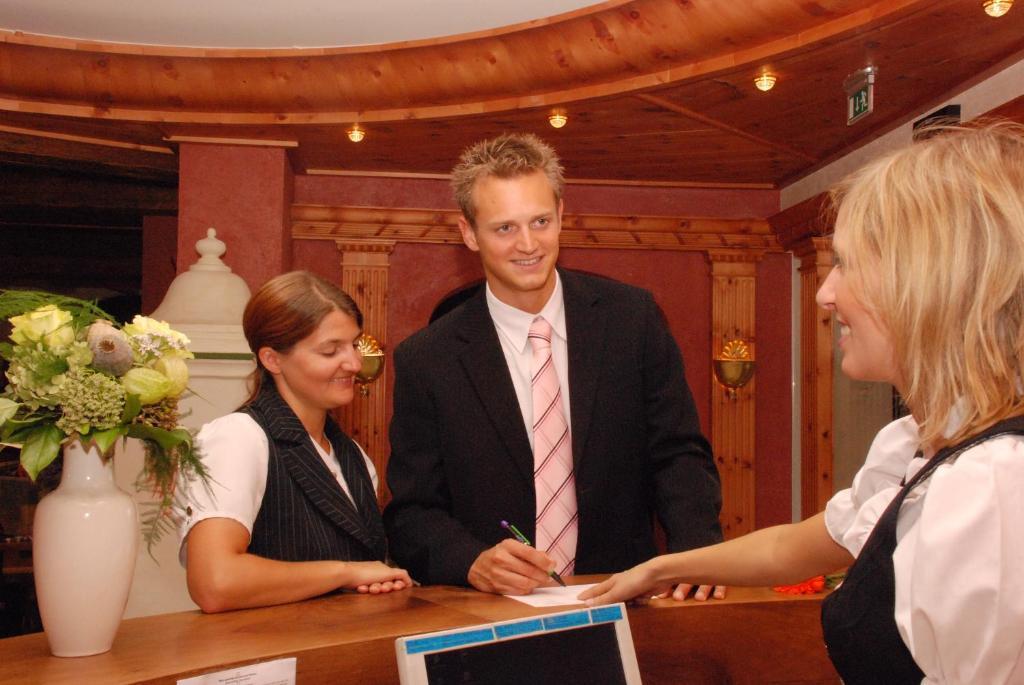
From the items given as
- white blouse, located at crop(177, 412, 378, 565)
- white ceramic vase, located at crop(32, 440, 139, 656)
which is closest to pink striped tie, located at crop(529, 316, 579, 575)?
white blouse, located at crop(177, 412, 378, 565)

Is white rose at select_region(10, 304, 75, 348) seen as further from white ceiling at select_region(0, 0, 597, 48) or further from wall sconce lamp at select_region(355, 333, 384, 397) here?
wall sconce lamp at select_region(355, 333, 384, 397)

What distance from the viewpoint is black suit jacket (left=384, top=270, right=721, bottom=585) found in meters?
2.12

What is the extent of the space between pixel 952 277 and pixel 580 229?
5.77 m

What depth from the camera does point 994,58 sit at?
4234 millimetres

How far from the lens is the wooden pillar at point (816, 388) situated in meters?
6.39

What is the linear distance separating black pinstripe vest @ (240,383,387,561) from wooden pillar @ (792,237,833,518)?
485 cm

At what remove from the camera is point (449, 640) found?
47.3 inches

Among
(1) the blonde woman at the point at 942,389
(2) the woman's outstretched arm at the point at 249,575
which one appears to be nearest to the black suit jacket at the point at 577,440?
(2) the woman's outstretched arm at the point at 249,575

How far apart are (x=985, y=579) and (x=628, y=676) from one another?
1.65 feet

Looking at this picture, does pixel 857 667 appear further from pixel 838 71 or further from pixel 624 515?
pixel 838 71

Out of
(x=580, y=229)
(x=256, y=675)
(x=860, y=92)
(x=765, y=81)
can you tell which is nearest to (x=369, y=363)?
(x=580, y=229)

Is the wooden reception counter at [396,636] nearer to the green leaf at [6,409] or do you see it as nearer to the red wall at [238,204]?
the green leaf at [6,409]

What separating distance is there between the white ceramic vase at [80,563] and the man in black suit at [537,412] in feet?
2.41

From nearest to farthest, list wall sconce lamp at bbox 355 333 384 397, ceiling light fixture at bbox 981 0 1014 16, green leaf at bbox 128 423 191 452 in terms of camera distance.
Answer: green leaf at bbox 128 423 191 452, ceiling light fixture at bbox 981 0 1014 16, wall sconce lamp at bbox 355 333 384 397
